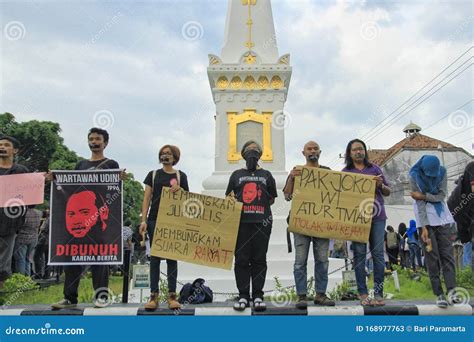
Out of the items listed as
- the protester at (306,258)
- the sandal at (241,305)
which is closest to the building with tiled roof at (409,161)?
the protester at (306,258)

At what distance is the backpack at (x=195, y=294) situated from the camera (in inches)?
220

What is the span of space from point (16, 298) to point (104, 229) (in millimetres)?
2747

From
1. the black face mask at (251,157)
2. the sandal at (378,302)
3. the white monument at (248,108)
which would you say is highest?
the white monument at (248,108)

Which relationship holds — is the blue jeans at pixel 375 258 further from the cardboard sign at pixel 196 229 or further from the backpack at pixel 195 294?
the backpack at pixel 195 294

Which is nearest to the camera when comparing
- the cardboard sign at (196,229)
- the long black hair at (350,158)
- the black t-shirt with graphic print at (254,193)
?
the black t-shirt with graphic print at (254,193)

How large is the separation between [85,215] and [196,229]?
1.41 meters

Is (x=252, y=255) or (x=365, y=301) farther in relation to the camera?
(x=252, y=255)

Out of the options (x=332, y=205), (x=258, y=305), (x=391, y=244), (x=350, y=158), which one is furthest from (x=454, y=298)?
(x=391, y=244)

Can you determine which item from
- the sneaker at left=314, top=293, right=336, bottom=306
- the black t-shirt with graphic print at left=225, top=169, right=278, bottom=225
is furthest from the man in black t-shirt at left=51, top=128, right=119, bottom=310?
the sneaker at left=314, top=293, right=336, bottom=306

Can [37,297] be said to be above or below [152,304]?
below

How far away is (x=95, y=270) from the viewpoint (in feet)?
17.8

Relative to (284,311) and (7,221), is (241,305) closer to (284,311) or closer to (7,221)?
(284,311)

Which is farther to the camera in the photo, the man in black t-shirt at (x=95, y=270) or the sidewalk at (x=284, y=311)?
the man in black t-shirt at (x=95, y=270)

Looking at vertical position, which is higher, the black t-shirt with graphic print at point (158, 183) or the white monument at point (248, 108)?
the white monument at point (248, 108)
